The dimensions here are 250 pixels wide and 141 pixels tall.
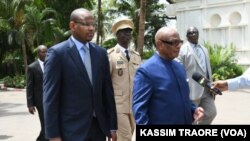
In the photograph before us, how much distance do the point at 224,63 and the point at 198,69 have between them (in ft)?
47.5

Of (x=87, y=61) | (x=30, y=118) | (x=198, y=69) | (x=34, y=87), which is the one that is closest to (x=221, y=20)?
(x=30, y=118)

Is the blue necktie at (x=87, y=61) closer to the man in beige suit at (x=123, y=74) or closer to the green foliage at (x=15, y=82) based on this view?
the man in beige suit at (x=123, y=74)

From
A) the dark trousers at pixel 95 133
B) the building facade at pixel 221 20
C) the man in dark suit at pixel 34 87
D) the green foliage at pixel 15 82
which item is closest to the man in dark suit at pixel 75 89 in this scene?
the dark trousers at pixel 95 133

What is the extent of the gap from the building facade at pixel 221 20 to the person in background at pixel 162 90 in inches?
737

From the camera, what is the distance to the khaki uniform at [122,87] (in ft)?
18.8

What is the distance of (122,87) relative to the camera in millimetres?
5801

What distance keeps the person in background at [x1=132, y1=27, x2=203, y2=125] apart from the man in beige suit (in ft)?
6.41

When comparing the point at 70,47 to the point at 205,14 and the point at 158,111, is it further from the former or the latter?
the point at 205,14

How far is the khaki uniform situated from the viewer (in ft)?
18.8

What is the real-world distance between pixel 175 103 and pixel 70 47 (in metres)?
1.05

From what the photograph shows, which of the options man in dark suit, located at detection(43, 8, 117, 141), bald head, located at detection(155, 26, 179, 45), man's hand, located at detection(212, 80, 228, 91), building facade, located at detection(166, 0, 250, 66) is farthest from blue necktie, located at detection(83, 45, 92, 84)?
building facade, located at detection(166, 0, 250, 66)

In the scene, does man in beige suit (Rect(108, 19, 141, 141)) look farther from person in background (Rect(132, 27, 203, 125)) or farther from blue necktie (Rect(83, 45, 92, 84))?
person in background (Rect(132, 27, 203, 125))

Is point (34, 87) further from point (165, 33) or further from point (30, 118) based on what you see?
point (30, 118)

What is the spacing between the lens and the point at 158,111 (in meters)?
3.69
